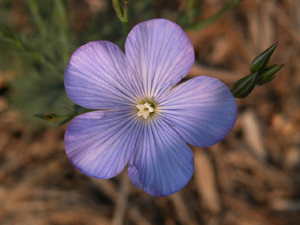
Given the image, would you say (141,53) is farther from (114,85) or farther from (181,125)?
(181,125)

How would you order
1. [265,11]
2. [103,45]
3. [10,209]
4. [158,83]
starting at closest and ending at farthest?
1. [103,45]
2. [158,83]
3. [10,209]
4. [265,11]

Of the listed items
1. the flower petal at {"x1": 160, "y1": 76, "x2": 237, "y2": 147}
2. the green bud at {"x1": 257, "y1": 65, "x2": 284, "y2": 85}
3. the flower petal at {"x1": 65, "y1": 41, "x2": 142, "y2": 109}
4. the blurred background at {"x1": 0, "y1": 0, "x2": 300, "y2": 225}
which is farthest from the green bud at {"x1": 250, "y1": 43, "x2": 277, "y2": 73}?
the blurred background at {"x1": 0, "y1": 0, "x2": 300, "y2": 225}

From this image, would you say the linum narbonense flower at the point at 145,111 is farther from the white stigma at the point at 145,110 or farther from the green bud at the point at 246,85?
the green bud at the point at 246,85

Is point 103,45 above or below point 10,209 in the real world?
above

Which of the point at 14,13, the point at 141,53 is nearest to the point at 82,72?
the point at 141,53

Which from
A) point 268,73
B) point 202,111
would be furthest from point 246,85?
point 202,111

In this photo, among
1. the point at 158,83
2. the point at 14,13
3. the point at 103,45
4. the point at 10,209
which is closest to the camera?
the point at 103,45
